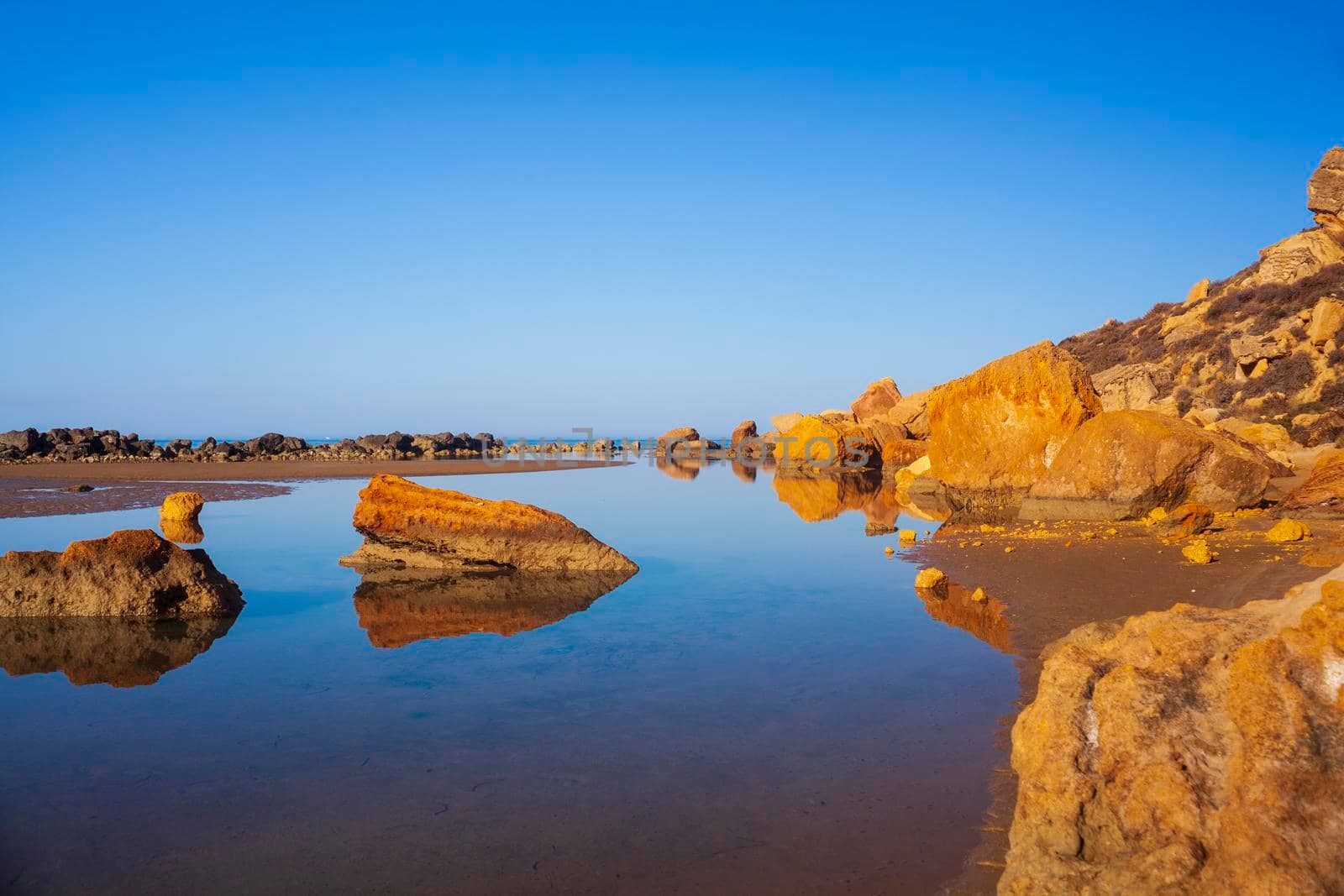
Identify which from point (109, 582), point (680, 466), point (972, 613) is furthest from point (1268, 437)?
point (680, 466)

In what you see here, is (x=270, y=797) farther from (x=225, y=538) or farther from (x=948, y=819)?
(x=225, y=538)

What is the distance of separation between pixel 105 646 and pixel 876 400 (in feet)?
134

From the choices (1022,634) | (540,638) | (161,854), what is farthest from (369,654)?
(1022,634)

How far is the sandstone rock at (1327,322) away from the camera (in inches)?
1097

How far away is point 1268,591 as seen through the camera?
7660mm

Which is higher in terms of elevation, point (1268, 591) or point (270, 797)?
point (1268, 591)

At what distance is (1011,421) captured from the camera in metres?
17.0

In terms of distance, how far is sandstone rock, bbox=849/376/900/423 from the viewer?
146 ft

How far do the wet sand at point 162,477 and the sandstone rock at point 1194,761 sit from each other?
1924 centimetres

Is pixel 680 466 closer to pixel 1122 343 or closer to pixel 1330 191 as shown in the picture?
pixel 1122 343

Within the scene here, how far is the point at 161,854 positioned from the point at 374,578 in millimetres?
6963

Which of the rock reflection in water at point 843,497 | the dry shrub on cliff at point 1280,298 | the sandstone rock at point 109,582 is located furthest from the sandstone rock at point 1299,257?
the sandstone rock at point 109,582

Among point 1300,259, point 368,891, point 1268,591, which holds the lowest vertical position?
point 368,891

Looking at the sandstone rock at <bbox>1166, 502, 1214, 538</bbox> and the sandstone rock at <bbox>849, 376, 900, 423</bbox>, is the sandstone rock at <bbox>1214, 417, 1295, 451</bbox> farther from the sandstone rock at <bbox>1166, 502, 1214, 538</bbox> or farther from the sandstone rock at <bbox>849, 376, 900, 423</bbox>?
the sandstone rock at <bbox>849, 376, 900, 423</bbox>
